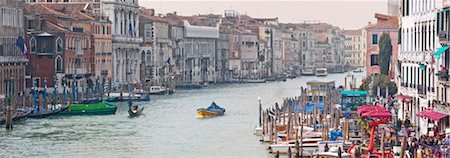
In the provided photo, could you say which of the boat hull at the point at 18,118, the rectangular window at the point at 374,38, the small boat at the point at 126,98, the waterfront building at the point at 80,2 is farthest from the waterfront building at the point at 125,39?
the boat hull at the point at 18,118

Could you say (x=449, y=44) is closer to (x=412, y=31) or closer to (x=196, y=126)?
(x=412, y=31)

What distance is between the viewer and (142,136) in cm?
2397

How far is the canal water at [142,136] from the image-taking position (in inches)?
812

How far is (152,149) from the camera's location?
2128cm

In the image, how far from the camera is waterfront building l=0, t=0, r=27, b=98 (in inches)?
1261

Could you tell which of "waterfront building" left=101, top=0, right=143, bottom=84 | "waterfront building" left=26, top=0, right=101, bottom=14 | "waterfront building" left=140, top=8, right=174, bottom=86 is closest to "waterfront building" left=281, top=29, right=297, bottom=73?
"waterfront building" left=140, top=8, right=174, bottom=86

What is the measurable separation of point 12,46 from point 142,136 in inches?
391

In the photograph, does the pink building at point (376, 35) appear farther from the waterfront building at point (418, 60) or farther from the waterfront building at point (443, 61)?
the waterfront building at point (443, 61)

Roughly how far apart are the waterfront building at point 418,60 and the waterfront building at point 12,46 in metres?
13.2

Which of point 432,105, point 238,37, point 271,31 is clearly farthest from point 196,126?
point 271,31

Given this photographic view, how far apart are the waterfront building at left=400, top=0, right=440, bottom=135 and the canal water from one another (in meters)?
2.38

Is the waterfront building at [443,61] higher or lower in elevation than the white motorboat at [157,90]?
higher

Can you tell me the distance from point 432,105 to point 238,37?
4788 cm

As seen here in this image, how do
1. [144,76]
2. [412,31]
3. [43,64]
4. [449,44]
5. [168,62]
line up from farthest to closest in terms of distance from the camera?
1. [168,62]
2. [144,76]
3. [43,64]
4. [412,31]
5. [449,44]
